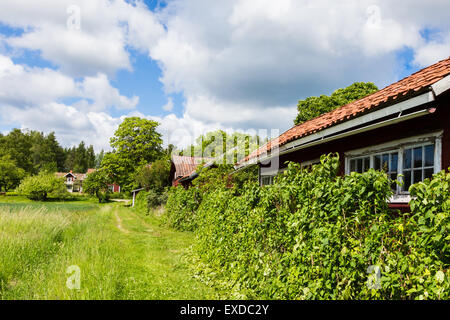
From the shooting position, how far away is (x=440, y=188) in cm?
224

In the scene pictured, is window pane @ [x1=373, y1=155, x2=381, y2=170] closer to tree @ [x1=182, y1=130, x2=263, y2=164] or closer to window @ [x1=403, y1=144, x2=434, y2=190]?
window @ [x1=403, y1=144, x2=434, y2=190]

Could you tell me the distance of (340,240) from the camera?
2.92 m

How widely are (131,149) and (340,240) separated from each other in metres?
38.1

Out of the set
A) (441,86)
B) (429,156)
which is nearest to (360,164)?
(429,156)

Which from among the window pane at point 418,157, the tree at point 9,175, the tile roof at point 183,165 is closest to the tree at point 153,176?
the tile roof at point 183,165

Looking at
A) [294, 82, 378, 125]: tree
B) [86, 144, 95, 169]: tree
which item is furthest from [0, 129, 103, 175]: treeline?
[294, 82, 378, 125]: tree

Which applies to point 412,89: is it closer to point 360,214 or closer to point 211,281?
point 360,214

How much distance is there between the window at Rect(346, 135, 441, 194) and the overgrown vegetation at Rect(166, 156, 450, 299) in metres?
1.53

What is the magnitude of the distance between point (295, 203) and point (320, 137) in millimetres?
3168

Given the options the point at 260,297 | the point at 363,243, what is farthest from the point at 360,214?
the point at 260,297

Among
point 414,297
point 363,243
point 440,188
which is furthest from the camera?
point 363,243

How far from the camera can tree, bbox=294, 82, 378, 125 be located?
86.3 feet

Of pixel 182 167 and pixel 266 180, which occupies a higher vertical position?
pixel 182 167

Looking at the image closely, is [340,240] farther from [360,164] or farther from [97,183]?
[97,183]
